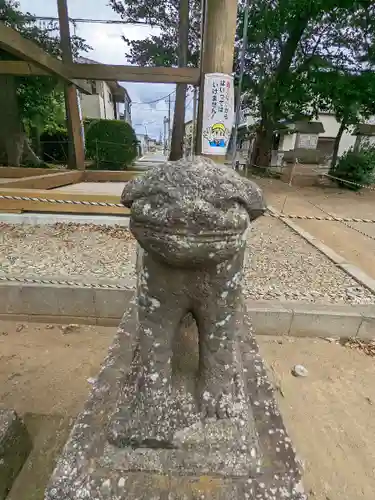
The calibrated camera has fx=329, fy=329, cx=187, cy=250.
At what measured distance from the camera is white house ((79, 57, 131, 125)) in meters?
18.2

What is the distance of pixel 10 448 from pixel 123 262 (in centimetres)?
203

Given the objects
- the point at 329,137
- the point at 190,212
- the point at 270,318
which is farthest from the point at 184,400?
the point at 329,137

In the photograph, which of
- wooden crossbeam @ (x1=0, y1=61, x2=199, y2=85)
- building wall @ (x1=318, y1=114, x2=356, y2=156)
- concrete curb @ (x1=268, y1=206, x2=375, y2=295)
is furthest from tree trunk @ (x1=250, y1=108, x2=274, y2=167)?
building wall @ (x1=318, y1=114, x2=356, y2=156)

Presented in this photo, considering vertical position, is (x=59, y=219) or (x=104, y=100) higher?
(x=104, y=100)

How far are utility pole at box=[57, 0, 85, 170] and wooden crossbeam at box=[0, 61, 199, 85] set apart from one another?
283mm

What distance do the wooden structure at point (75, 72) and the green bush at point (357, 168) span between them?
7.24 metres

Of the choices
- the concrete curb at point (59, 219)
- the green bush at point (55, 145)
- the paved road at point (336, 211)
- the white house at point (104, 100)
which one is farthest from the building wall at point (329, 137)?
the concrete curb at point (59, 219)

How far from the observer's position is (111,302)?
268 centimetres

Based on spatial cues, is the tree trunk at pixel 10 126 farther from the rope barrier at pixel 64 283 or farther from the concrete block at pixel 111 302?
the concrete block at pixel 111 302

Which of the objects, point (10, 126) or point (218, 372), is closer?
point (218, 372)

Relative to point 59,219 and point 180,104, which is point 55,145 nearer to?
point 180,104

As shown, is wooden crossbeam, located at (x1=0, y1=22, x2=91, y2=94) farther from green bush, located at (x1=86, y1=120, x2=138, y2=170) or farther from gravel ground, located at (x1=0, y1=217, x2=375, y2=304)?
green bush, located at (x1=86, y1=120, x2=138, y2=170)

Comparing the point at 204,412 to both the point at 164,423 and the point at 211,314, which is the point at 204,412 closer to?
the point at 164,423

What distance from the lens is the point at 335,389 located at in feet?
7.02
